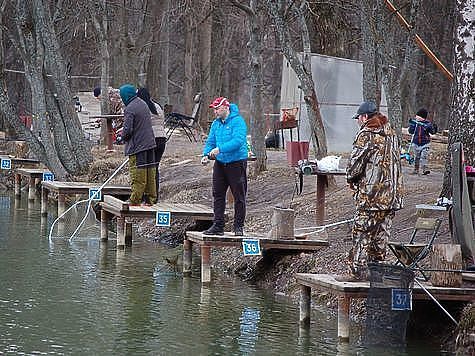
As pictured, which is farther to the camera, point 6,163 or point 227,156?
point 6,163

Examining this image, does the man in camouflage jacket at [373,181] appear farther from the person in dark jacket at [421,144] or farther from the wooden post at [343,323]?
the person in dark jacket at [421,144]

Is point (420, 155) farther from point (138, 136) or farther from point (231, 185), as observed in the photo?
point (231, 185)

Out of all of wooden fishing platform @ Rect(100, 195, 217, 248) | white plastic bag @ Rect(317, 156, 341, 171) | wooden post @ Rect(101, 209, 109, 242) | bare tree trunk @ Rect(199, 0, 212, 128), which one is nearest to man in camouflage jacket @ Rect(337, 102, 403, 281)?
white plastic bag @ Rect(317, 156, 341, 171)

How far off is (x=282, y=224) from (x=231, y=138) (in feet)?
3.95

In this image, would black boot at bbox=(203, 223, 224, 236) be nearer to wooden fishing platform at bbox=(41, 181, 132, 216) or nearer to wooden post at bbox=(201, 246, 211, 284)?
wooden post at bbox=(201, 246, 211, 284)

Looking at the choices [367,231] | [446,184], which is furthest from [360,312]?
[446,184]

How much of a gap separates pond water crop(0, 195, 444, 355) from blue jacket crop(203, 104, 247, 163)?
161cm

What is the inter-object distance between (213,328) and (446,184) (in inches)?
Result: 144

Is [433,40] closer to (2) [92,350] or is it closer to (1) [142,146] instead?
(1) [142,146]

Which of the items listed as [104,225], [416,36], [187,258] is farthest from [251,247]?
[416,36]

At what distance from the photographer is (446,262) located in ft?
36.8

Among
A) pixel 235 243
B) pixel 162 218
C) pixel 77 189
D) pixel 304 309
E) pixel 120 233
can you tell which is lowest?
pixel 304 309

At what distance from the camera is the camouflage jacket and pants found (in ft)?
37.3

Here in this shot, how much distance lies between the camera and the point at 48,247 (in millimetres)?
17594
